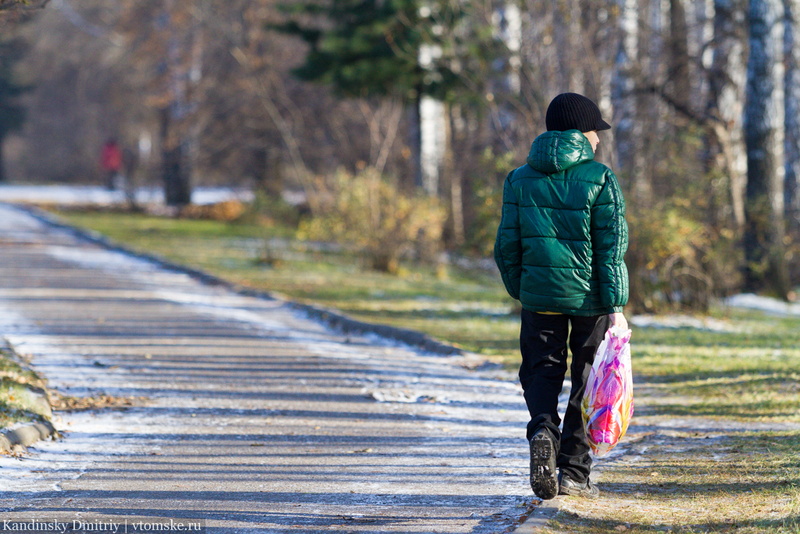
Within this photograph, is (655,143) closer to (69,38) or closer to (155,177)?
(155,177)

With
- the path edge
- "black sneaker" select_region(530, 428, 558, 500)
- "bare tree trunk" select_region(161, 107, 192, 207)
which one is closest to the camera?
"black sneaker" select_region(530, 428, 558, 500)

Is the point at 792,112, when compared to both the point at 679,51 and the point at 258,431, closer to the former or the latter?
the point at 679,51

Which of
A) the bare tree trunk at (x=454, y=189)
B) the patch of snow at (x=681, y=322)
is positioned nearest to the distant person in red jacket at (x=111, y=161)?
the bare tree trunk at (x=454, y=189)

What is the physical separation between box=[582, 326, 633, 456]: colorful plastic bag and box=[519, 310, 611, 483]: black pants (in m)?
0.06

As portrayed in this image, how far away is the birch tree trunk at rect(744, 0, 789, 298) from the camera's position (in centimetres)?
1619

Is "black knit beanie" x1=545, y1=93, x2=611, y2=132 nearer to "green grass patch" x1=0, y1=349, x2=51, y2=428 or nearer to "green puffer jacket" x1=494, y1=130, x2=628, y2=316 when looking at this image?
"green puffer jacket" x1=494, y1=130, x2=628, y2=316

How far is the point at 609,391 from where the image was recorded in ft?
16.7

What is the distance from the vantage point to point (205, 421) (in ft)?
23.2

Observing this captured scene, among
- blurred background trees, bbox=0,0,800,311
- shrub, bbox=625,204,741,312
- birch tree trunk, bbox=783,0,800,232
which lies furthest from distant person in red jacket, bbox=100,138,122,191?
shrub, bbox=625,204,741,312

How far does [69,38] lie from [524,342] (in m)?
55.9

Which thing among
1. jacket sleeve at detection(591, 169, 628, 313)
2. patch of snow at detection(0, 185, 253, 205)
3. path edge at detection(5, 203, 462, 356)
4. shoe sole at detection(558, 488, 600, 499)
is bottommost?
shoe sole at detection(558, 488, 600, 499)

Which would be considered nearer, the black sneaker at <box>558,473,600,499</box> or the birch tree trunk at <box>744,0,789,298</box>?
the black sneaker at <box>558,473,600,499</box>

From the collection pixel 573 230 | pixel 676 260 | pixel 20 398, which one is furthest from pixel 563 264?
pixel 676 260

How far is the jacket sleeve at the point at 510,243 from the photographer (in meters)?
5.16
